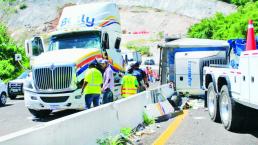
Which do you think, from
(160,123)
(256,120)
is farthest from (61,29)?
(256,120)

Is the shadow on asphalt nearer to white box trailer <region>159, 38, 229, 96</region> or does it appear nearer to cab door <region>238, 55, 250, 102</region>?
white box trailer <region>159, 38, 229, 96</region>

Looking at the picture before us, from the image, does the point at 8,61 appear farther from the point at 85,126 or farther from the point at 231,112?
the point at 85,126

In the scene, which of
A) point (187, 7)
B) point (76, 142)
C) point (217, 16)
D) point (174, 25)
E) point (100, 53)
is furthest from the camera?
point (187, 7)

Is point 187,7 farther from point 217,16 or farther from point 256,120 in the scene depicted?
point 256,120

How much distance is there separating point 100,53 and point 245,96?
7836 mm

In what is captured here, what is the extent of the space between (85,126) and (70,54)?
326 inches

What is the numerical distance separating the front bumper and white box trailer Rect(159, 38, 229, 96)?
8.99 meters

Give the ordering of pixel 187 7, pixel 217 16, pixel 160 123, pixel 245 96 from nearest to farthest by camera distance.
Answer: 1. pixel 245 96
2. pixel 160 123
3. pixel 217 16
4. pixel 187 7

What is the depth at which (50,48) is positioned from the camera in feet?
59.7

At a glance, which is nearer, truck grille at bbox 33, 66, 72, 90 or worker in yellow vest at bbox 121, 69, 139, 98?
worker in yellow vest at bbox 121, 69, 139, 98

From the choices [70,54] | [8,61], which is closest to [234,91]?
[70,54]

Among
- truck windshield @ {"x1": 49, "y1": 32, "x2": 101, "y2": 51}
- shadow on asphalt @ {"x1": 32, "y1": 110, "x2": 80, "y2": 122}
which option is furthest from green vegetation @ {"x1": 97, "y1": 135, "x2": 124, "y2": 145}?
truck windshield @ {"x1": 49, "y1": 32, "x2": 101, "y2": 51}

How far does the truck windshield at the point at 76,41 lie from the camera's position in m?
17.7

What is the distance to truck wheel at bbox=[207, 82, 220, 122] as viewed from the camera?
43.9ft
